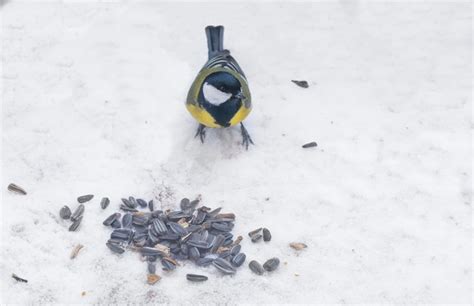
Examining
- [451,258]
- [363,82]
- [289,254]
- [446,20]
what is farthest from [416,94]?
[289,254]

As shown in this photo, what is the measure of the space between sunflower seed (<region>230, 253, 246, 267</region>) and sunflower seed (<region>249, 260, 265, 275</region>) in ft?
0.20

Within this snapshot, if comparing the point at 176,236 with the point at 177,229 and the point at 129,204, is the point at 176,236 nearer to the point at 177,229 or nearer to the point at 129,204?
the point at 177,229

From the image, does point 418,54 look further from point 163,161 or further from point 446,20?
point 163,161

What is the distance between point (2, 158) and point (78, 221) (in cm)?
91

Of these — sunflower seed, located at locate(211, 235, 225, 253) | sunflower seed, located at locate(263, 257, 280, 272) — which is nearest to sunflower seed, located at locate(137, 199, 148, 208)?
sunflower seed, located at locate(211, 235, 225, 253)

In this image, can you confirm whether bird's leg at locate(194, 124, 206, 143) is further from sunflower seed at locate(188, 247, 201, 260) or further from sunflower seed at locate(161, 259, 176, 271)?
sunflower seed at locate(161, 259, 176, 271)

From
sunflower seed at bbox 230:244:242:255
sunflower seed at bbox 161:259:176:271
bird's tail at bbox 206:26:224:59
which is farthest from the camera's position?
bird's tail at bbox 206:26:224:59

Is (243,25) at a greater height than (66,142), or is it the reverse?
(243,25)

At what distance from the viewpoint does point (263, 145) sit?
15.7 ft

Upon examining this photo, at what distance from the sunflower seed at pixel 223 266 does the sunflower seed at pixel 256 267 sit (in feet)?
0.39

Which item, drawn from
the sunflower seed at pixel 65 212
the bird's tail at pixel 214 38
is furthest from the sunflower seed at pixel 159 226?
the bird's tail at pixel 214 38

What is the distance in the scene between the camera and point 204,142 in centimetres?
479

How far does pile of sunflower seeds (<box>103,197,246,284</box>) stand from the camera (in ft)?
12.7

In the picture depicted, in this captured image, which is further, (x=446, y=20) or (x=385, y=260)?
(x=446, y=20)
